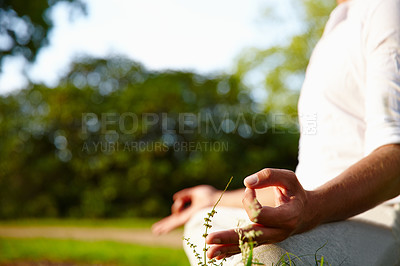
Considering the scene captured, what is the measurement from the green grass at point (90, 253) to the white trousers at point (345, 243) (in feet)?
15.2

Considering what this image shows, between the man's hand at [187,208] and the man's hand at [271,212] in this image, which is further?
the man's hand at [187,208]

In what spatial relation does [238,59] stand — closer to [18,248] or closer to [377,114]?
[18,248]

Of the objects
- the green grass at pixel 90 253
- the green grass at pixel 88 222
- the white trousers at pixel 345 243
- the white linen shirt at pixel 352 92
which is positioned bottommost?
the green grass at pixel 88 222

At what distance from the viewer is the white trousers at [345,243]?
108 cm

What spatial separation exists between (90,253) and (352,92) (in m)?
5.83

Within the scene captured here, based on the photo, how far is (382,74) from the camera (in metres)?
A: 1.30

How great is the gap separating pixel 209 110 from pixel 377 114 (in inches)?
409

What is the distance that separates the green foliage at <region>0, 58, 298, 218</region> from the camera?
11.2 meters

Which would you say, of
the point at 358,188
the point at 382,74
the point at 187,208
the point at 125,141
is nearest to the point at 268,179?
the point at 358,188

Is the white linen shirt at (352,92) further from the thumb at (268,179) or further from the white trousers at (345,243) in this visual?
the thumb at (268,179)

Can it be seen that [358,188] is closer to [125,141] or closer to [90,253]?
[90,253]

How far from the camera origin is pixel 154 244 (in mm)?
7840

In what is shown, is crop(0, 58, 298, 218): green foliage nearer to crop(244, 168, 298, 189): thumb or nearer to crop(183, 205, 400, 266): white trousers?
crop(183, 205, 400, 266): white trousers

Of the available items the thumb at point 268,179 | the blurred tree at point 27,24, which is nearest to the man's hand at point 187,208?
the thumb at point 268,179
